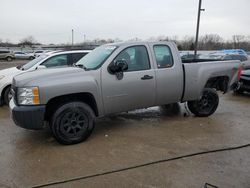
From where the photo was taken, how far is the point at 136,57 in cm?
575

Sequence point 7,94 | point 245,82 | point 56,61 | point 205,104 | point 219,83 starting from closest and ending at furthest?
1. point 205,104
2. point 219,83
3. point 7,94
4. point 56,61
5. point 245,82

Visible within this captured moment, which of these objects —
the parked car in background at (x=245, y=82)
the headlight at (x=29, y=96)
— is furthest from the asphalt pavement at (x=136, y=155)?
the parked car in background at (x=245, y=82)

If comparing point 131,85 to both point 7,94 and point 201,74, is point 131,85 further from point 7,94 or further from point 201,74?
point 7,94

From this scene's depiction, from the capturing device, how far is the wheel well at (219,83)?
6.97 m

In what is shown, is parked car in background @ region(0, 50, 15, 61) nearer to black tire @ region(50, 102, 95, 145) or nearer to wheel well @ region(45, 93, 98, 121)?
wheel well @ region(45, 93, 98, 121)

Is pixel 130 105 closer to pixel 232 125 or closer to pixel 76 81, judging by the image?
pixel 76 81

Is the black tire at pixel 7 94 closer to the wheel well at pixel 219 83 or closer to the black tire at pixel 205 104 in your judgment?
the black tire at pixel 205 104

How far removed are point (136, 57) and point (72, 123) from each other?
1.89 m

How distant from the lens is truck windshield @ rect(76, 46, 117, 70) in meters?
5.42

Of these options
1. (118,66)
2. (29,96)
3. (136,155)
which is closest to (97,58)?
(118,66)

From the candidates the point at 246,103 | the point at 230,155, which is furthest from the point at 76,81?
the point at 246,103

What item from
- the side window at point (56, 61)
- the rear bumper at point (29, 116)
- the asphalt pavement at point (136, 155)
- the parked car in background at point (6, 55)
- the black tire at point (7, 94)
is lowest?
the parked car in background at point (6, 55)

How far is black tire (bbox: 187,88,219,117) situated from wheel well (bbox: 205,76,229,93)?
0.20 meters

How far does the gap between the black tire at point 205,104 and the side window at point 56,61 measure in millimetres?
4239
